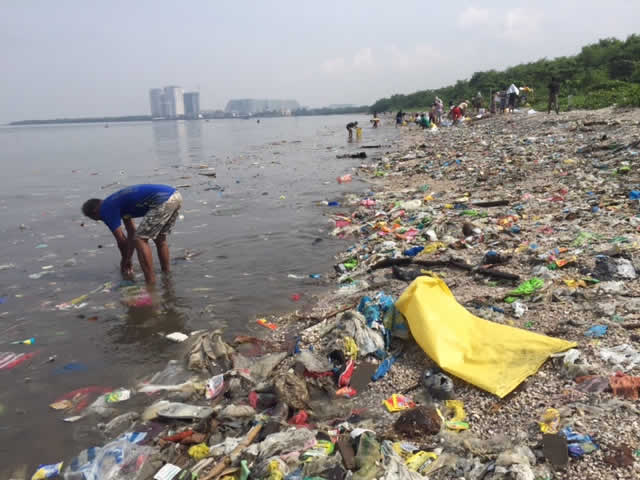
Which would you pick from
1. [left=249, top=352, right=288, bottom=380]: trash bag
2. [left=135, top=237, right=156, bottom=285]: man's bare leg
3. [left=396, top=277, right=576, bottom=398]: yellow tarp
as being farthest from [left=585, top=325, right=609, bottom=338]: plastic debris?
[left=135, top=237, right=156, bottom=285]: man's bare leg

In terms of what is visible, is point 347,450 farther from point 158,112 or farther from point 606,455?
point 158,112

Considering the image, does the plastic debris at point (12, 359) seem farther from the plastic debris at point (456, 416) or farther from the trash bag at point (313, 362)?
the plastic debris at point (456, 416)

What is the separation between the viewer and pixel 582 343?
3.12 metres

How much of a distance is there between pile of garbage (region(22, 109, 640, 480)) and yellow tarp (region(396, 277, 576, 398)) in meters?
0.01

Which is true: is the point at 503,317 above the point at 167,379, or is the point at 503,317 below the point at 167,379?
above

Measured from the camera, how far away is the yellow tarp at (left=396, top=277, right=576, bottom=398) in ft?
9.62

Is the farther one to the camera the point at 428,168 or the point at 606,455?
the point at 428,168

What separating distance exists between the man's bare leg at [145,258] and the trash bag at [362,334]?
313cm

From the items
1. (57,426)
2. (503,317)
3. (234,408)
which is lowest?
(57,426)

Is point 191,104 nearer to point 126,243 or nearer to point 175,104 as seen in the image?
point 175,104

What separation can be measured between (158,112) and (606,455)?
641 feet

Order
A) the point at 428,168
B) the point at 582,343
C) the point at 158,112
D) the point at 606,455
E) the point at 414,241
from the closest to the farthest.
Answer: the point at 606,455 < the point at 582,343 < the point at 414,241 < the point at 428,168 < the point at 158,112

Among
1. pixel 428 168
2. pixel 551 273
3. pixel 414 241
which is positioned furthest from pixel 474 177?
pixel 551 273

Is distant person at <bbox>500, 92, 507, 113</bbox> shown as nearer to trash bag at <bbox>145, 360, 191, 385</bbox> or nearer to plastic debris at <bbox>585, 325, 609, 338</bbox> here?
plastic debris at <bbox>585, 325, 609, 338</bbox>
